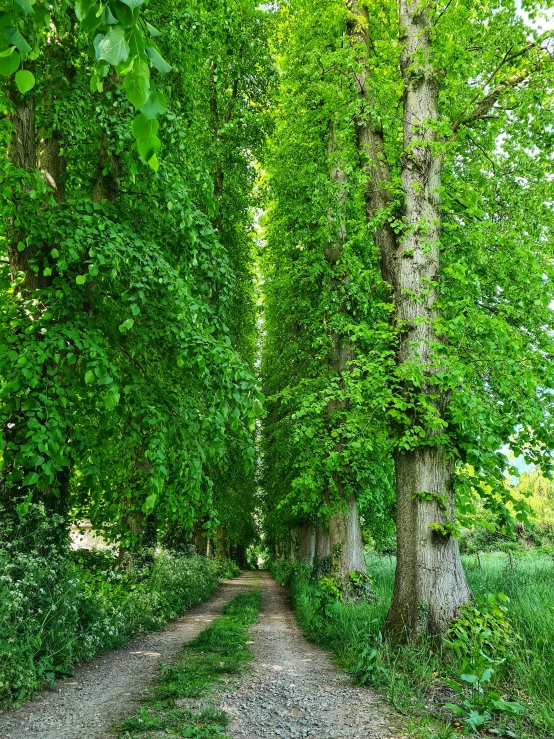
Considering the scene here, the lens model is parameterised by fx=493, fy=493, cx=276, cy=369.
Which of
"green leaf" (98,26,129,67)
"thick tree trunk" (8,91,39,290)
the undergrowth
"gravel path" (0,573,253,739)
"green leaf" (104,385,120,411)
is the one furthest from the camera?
"thick tree trunk" (8,91,39,290)

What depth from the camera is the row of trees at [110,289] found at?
5.09m

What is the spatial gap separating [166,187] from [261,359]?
62.4 ft

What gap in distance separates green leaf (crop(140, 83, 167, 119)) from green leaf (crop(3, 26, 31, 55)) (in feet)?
1.24

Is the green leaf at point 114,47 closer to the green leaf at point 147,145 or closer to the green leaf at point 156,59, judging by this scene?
the green leaf at point 156,59

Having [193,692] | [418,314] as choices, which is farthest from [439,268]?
[193,692]

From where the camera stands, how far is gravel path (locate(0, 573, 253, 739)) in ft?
13.1

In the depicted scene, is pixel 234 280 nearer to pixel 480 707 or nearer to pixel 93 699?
pixel 93 699

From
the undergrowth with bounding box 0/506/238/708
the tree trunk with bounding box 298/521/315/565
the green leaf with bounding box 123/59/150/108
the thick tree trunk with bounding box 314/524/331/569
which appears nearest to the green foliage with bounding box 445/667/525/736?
the undergrowth with bounding box 0/506/238/708

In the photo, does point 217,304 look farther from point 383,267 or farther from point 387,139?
point 387,139

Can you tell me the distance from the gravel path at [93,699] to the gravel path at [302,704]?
1.04 m

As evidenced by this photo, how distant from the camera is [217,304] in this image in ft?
23.1

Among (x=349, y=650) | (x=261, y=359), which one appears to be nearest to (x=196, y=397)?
(x=349, y=650)

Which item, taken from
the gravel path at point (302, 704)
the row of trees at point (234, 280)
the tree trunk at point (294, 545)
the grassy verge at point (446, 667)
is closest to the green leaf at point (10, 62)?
the row of trees at point (234, 280)

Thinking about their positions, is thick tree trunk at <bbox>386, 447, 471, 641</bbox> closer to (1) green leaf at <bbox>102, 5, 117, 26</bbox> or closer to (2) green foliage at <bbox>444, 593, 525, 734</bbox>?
(2) green foliage at <bbox>444, 593, 525, 734</bbox>
